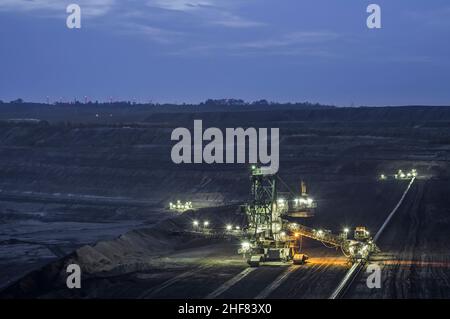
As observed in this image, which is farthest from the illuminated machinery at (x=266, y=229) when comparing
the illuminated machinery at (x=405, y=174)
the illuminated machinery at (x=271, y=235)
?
the illuminated machinery at (x=405, y=174)

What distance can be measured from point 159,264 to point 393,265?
15.9 meters

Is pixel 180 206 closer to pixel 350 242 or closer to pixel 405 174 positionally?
pixel 405 174

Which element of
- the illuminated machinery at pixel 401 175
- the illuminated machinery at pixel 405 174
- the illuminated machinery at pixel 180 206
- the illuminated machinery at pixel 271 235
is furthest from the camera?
the illuminated machinery at pixel 405 174

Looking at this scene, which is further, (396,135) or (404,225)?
(396,135)

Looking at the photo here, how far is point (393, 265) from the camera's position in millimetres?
57031

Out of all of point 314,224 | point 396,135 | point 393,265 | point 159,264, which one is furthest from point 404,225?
point 396,135

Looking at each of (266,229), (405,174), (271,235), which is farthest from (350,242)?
(405,174)

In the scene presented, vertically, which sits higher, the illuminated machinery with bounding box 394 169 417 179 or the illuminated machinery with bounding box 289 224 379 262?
the illuminated machinery with bounding box 394 169 417 179

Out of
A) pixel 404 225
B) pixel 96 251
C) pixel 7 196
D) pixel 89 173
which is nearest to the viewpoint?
pixel 96 251

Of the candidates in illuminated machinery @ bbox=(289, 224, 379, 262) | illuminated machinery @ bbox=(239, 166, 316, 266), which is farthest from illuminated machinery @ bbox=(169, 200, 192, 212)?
illuminated machinery @ bbox=(239, 166, 316, 266)

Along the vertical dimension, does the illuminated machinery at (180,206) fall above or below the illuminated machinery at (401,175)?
below

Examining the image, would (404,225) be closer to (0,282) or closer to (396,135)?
(0,282)

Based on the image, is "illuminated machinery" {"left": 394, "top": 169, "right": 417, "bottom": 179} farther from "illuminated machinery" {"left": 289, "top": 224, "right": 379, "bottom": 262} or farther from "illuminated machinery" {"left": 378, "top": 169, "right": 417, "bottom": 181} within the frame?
"illuminated machinery" {"left": 289, "top": 224, "right": 379, "bottom": 262}

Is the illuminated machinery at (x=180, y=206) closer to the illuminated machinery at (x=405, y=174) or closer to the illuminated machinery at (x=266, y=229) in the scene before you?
the illuminated machinery at (x=405, y=174)
